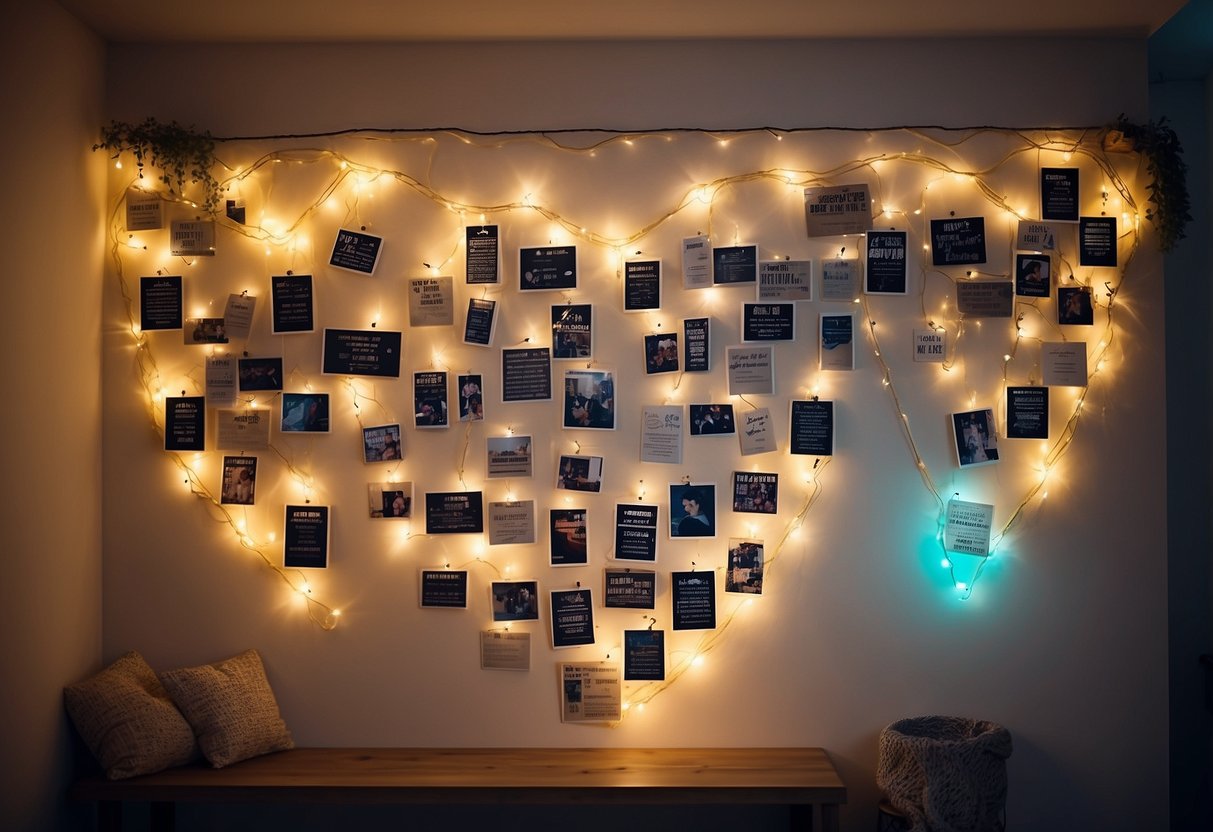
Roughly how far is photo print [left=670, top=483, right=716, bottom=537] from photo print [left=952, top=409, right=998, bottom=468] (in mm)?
833

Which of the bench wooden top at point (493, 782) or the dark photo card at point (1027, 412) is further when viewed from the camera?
the dark photo card at point (1027, 412)

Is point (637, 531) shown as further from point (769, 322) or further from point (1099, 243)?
point (1099, 243)

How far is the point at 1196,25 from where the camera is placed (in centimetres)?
295

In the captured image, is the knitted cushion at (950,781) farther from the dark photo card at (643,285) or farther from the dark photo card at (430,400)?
the dark photo card at (430,400)

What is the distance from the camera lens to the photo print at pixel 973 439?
2.95m

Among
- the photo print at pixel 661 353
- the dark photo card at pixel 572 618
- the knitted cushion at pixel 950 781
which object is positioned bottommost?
the knitted cushion at pixel 950 781

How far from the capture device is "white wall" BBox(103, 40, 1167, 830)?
2965mm

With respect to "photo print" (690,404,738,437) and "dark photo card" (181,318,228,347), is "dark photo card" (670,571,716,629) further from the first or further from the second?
"dark photo card" (181,318,228,347)

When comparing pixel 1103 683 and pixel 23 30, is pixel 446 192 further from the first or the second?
pixel 1103 683

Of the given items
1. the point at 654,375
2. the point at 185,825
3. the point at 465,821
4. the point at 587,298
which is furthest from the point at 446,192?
the point at 185,825

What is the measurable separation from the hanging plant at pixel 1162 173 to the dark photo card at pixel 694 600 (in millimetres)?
1877

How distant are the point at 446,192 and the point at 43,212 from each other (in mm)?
1238

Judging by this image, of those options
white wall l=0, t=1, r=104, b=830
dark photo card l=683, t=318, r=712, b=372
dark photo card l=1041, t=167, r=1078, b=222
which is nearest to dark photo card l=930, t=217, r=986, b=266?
dark photo card l=1041, t=167, r=1078, b=222

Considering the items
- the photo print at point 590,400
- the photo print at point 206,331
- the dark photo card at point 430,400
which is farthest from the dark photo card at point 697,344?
the photo print at point 206,331
